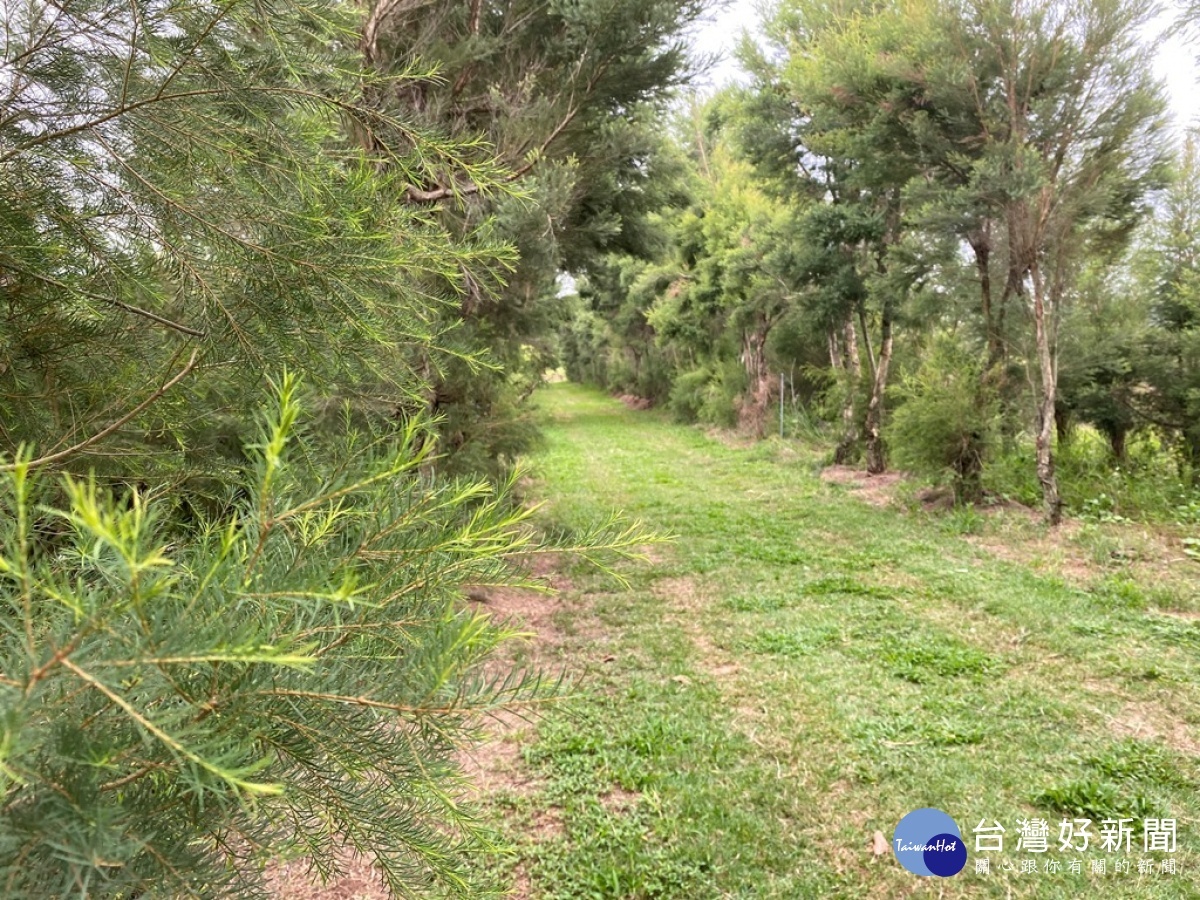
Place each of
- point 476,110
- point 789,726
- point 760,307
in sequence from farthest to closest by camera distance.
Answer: point 760,307 < point 476,110 < point 789,726

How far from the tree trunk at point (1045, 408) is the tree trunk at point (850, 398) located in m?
3.74

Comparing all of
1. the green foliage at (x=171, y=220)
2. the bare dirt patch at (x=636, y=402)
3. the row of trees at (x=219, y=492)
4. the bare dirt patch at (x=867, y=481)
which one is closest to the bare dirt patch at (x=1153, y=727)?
the row of trees at (x=219, y=492)

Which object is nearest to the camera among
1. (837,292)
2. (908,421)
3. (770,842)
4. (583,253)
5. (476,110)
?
(770,842)

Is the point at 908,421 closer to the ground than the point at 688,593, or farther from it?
farther from it

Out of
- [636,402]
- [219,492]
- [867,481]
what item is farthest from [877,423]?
[636,402]

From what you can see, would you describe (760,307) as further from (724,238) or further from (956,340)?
(956,340)

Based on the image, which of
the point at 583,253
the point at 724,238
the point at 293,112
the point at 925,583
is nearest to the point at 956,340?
the point at 925,583

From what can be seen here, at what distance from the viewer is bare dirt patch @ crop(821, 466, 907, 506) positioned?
844cm

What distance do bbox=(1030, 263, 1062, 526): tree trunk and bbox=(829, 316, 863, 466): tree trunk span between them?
3.74 m

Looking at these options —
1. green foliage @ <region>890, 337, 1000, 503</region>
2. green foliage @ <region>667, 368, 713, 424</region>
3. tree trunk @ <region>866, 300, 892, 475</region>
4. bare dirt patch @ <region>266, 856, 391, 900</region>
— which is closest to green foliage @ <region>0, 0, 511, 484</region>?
bare dirt patch @ <region>266, 856, 391, 900</region>

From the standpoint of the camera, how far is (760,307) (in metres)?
12.6

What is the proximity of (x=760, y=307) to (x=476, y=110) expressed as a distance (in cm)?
882

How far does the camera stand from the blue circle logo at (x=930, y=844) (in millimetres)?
2309

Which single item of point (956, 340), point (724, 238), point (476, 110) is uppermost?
point (724, 238)
